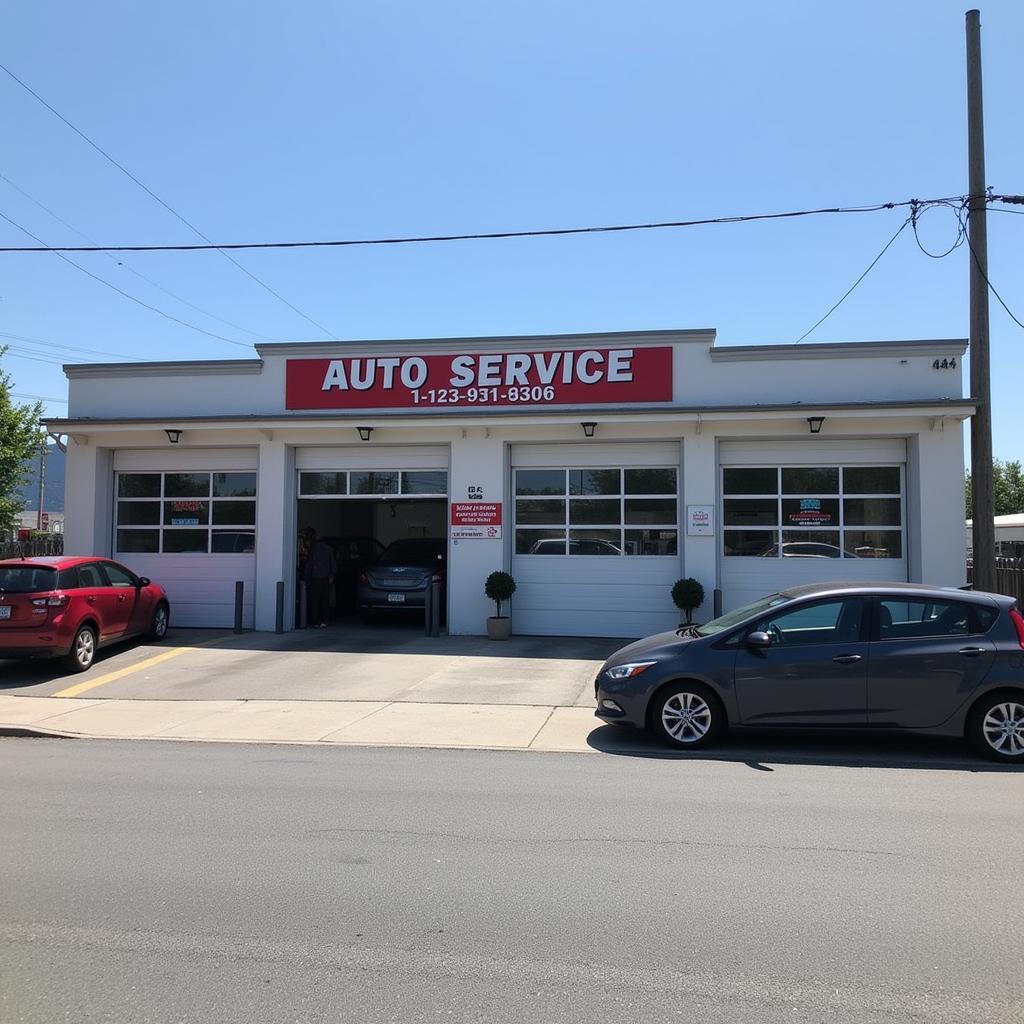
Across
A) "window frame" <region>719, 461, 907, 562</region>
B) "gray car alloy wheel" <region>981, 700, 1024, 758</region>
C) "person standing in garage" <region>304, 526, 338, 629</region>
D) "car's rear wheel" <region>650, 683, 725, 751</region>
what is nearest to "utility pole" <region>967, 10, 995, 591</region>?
"window frame" <region>719, 461, 907, 562</region>

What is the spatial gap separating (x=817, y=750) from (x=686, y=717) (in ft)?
4.23

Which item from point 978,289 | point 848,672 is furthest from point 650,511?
point 848,672

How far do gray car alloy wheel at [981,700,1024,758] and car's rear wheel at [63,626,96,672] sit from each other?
11165 millimetres

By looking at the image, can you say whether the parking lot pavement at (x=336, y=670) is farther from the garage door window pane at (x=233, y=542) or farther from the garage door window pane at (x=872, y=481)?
the garage door window pane at (x=872, y=481)

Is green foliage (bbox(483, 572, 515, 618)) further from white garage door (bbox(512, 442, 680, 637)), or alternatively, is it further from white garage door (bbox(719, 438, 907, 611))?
white garage door (bbox(719, 438, 907, 611))

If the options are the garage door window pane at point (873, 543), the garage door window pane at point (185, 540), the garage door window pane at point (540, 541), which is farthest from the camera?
the garage door window pane at point (185, 540)

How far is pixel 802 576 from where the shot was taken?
47.8ft

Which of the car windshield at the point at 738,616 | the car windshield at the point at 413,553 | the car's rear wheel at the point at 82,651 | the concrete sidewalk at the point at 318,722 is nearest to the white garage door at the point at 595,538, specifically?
the car windshield at the point at 413,553

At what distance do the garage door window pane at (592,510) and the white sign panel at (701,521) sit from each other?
145 cm

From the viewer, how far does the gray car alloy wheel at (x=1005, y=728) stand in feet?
24.5

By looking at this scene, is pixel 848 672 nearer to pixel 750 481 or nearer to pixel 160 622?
pixel 750 481

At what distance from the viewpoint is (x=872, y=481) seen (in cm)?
1461

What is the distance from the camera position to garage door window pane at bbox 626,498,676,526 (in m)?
15.2

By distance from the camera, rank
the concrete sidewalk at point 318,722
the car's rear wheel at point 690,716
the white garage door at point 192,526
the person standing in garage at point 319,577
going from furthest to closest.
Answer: the white garage door at point 192,526, the person standing in garage at point 319,577, the concrete sidewalk at point 318,722, the car's rear wheel at point 690,716
